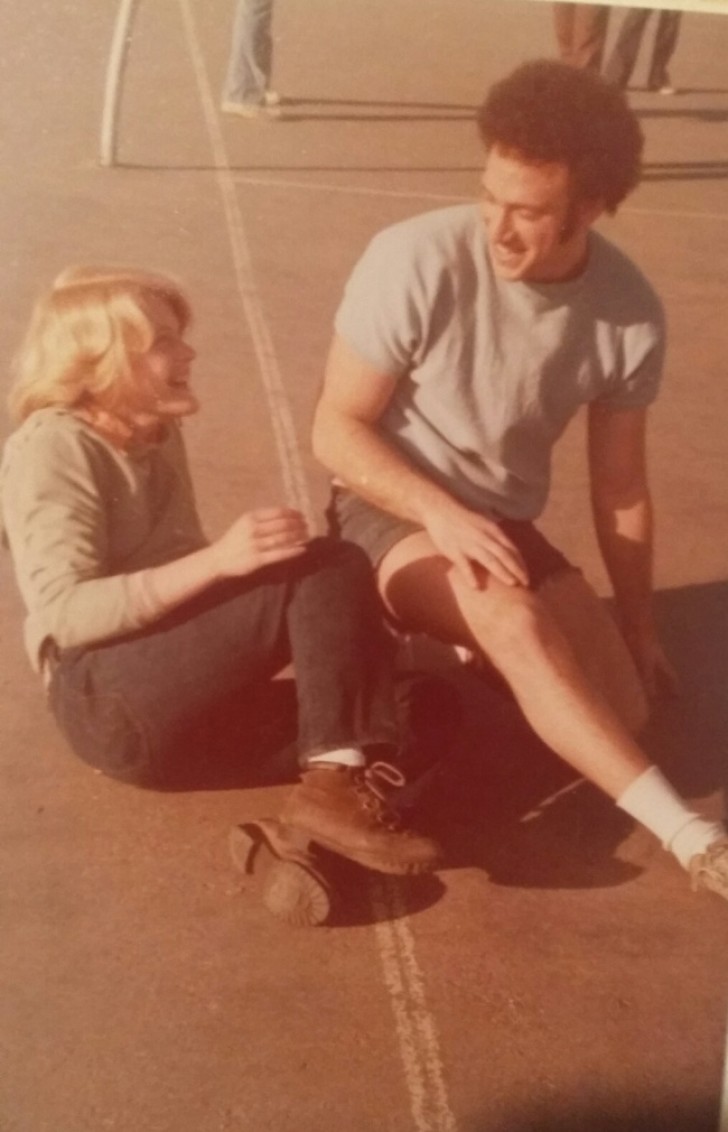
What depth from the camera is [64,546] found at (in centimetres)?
192

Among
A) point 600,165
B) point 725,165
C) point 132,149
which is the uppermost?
point 600,165

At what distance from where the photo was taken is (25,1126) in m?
1.59

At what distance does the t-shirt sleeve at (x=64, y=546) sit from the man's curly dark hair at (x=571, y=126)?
70 cm

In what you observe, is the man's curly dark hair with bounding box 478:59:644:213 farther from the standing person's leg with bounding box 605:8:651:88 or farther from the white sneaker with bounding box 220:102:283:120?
the white sneaker with bounding box 220:102:283:120

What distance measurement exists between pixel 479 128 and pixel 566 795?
0.96 m

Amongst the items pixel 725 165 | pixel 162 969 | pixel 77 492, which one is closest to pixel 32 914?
pixel 162 969

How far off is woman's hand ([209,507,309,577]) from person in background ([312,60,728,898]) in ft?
0.77

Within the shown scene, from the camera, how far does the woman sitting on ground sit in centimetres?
188

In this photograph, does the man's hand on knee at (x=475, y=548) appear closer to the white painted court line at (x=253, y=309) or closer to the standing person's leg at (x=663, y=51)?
the white painted court line at (x=253, y=309)

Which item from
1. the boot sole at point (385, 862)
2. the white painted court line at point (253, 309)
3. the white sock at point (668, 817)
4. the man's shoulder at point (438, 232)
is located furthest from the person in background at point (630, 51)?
the boot sole at point (385, 862)

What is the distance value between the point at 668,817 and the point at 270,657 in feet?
1.79

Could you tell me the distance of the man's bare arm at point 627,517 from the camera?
2.31 meters

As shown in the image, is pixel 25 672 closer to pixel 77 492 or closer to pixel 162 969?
pixel 77 492

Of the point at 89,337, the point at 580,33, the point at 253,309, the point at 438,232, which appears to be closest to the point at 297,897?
the point at 89,337
